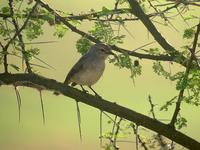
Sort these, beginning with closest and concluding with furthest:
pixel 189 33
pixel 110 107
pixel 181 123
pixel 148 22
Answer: pixel 110 107 → pixel 181 123 → pixel 189 33 → pixel 148 22

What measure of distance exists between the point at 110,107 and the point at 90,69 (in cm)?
310

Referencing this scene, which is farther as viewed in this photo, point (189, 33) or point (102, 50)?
point (102, 50)

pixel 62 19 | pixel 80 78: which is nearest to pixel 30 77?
pixel 62 19

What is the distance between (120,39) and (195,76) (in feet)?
4.19

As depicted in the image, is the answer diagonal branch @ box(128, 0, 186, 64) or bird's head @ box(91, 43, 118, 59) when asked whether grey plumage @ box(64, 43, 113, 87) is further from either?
diagonal branch @ box(128, 0, 186, 64)

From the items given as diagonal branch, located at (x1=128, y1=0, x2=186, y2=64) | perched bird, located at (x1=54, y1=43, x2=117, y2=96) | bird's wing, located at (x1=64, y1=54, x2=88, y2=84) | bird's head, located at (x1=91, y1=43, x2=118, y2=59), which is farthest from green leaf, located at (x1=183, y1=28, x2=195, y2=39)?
bird's wing, located at (x1=64, y1=54, x2=88, y2=84)

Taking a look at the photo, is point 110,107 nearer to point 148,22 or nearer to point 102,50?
point 148,22

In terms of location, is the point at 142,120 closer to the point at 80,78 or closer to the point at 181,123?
the point at 181,123

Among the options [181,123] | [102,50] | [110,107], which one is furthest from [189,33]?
[102,50]

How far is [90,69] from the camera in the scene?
23.9 ft

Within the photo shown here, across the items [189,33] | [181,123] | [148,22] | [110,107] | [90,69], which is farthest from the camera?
[90,69]

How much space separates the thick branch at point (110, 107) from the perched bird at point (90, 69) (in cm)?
275

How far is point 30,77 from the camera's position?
4266mm

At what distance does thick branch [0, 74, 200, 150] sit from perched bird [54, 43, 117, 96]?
9.04 ft
